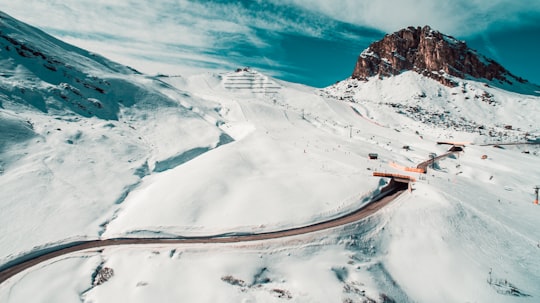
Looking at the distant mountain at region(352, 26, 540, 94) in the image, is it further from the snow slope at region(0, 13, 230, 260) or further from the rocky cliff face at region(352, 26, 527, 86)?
the snow slope at region(0, 13, 230, 260)

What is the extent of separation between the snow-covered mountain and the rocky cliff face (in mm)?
87689

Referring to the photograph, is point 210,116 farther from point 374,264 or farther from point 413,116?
point 413,116

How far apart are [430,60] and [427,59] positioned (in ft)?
5.97

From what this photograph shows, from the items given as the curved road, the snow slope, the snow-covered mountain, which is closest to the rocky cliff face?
the snow-covered mountain

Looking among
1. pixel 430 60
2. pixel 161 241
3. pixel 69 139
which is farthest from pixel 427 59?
pixel 161 241

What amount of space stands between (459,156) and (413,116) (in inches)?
1403

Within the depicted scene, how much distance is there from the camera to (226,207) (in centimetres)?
2116

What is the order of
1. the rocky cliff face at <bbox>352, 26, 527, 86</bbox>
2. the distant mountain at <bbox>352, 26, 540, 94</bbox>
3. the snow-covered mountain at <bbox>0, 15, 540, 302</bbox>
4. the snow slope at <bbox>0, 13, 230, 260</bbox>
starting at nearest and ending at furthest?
the snow-covered mountain at <bbox>0, 15, 540, 302</bbox>, the snow slope at <bbox>0, 13, 230, 260</bbox>, the distant mountain at <bbox>352, 26, 540, 94</bbox>, the rocky cliff face at <bbox>352, 26, 527, 86</bbox>

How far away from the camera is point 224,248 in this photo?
1667cm

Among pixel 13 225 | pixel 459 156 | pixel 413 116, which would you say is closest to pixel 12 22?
pixel 13 225

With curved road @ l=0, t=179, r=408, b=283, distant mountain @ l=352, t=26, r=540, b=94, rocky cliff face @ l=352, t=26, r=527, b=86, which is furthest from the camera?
rocky cliff face @ l=352, t=26, r=527, b=86

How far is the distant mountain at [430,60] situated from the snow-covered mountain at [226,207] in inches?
3463

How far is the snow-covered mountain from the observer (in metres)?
14.4

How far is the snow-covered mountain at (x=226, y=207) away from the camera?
14414 mm
